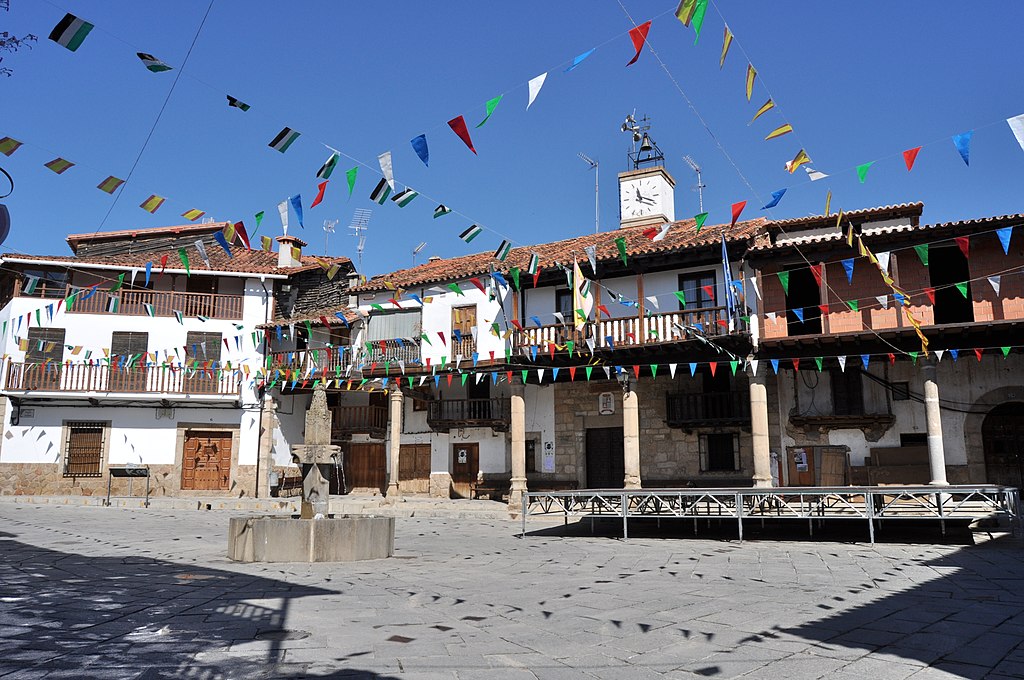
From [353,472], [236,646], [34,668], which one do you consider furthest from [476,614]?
[353,472]

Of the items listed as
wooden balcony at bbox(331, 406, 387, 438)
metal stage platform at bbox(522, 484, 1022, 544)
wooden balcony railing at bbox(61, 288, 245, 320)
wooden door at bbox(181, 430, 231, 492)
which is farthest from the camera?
wooden balcony at bbox(331, 406, 387, 438)

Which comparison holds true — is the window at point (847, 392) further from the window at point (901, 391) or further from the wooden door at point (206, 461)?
the wooden door at point (206, 461)

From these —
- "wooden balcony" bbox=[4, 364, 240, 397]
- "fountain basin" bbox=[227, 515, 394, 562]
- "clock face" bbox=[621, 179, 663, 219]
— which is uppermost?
"clock face" bbox=[621, 179, 663, 219]

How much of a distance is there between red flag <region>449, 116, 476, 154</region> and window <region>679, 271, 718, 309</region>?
1200 centimetres

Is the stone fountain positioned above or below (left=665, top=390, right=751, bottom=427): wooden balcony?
below

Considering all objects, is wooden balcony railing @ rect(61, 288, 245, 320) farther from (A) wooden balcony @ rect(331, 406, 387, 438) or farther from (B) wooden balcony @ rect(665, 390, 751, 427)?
(B) wooden balcony @ rect(665, 390, 751, 427)

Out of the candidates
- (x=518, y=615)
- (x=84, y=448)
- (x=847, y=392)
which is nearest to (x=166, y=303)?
(x=84, y=448)

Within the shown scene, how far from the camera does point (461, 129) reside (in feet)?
30.0

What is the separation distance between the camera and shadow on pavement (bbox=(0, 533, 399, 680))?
482cm

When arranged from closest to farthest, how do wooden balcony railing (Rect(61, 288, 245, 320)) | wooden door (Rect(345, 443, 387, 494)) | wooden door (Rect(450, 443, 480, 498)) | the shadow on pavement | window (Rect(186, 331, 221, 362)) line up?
the shadow on pavement < wooden door (Rect(450, 443, 480, 498)) < wooden balcony railing (Rect(61, 288, 245, 320)) < window (Rect(186, 331, 221, 362)) < wooden door (Rect(345, 443, 387, 494))

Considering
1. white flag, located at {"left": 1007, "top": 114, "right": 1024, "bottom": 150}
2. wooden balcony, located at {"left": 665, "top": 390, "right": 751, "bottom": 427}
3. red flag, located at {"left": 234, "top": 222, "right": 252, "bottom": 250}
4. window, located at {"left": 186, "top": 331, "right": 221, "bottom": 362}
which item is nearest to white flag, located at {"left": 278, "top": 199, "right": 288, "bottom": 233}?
red flag, located at {"left": 234, "top": 222, "right": 252, "bottom": 250}

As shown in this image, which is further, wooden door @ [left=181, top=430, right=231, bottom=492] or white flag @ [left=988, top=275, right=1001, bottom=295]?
wooden door @ [left=181, top=430, right=231, bottom=492]

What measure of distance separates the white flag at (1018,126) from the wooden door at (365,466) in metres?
22.4

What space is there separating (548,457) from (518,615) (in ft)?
55.1
